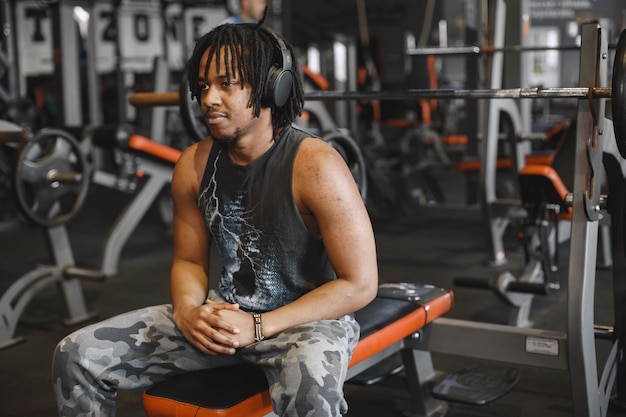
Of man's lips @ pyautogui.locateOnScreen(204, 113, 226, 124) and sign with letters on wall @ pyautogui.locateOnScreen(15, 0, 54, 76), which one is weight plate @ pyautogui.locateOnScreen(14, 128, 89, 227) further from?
sign with letters on wall @ pyautogui.locateOnScreen(15, 0, 54, 76)

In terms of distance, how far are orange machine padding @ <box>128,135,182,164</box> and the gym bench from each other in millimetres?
2114

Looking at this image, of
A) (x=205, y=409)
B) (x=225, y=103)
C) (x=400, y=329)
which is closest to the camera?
(x=205, y=409)

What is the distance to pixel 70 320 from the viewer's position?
306cm

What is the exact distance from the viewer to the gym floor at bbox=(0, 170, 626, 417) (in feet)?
7.08

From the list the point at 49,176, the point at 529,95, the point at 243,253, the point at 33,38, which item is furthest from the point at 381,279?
the point at 33,38

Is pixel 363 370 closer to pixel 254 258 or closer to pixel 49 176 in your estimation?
pixel 254 258

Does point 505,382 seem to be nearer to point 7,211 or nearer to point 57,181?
point 57,181

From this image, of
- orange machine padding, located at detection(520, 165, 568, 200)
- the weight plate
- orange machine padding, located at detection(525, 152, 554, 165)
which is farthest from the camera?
orange machine padding, located at detection(525, 152, 554, 165)

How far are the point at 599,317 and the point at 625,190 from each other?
1.05m

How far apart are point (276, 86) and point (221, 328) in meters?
0.45

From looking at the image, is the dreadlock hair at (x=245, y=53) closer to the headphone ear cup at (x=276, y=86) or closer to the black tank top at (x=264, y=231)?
the headphone ear cup at (x=276, y=86)

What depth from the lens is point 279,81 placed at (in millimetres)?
1419

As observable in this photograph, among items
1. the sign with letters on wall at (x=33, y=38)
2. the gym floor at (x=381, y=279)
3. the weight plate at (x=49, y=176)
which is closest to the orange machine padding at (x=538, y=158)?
the gym floor at (x=381, y=279)

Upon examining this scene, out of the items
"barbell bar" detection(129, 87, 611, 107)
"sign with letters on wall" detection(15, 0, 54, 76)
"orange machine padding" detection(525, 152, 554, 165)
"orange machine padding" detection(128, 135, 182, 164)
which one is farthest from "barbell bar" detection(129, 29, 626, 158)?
"sign with letters on wall" detection(15, 0, 54, 76)
